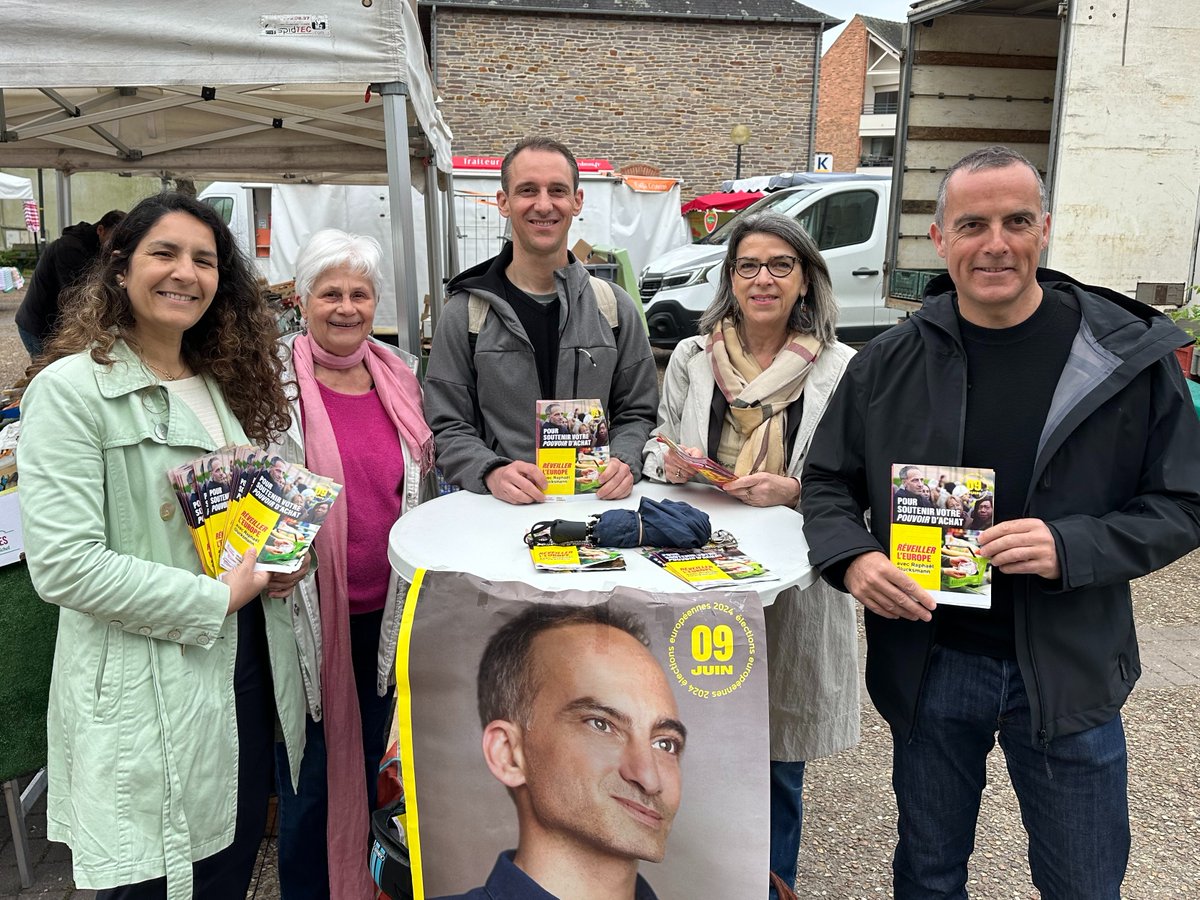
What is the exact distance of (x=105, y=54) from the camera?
9.41 ft

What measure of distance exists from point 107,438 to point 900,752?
178cm

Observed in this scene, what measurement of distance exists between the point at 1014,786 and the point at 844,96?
124 ft

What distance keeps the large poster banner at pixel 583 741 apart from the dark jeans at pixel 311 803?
35.1 inches

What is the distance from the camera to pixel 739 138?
63.0 feet

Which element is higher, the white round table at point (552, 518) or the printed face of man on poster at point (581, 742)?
the white round table at point (552, 518)

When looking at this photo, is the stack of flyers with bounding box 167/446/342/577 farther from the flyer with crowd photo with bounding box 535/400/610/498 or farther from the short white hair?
the short white hair

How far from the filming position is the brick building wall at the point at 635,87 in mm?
19375

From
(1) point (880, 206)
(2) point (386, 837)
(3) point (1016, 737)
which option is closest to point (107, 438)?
(2) point (386, 837)

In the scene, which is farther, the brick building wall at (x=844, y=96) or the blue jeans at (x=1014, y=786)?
the brick building wall at (x=844, y=96)

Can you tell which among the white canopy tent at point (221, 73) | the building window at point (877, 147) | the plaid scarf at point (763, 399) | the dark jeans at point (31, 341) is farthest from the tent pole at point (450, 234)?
the building window at point (877, 147)

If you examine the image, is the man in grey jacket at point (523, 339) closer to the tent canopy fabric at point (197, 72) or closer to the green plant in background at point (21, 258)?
the tent canopy fabric at point (197, 72)

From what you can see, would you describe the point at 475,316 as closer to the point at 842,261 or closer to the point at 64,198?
the point at 64,198

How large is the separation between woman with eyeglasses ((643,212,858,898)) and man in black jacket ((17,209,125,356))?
12.5 feet

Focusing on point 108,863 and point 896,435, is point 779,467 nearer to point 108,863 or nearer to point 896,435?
point 896,435
